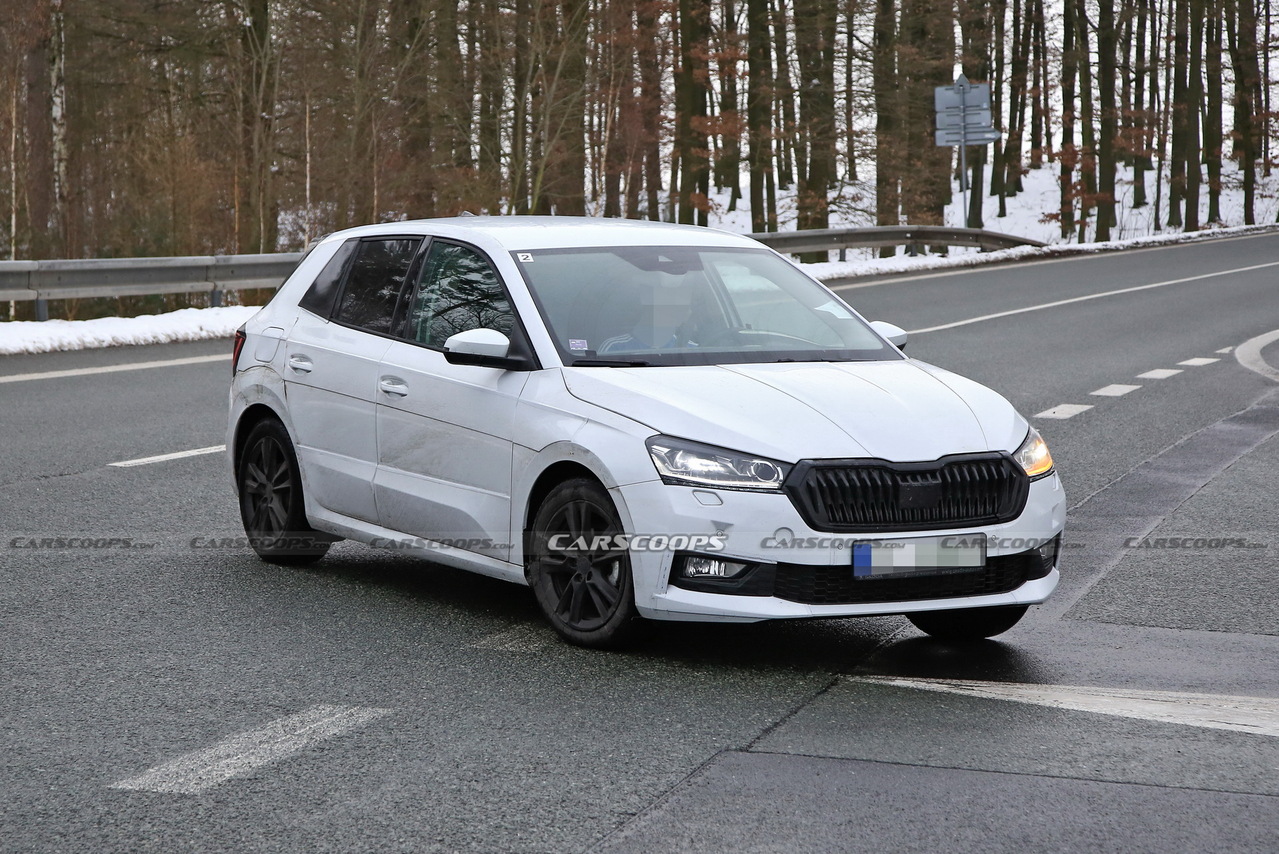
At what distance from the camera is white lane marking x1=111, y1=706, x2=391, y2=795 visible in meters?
4.26

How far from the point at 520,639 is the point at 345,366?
1.63 m

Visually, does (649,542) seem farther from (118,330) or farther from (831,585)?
(118,330)

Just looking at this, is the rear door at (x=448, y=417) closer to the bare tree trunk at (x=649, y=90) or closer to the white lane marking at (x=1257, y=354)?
the white lane marking at (x=1257, y=354)

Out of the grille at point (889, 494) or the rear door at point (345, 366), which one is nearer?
the grille at point (889, 494)

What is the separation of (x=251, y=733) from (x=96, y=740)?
1.43 feet

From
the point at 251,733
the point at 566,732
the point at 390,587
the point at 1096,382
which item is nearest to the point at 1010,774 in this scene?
the point at 566,732

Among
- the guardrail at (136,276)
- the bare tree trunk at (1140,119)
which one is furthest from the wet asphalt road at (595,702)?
the bare tree trunk at (1140,119)

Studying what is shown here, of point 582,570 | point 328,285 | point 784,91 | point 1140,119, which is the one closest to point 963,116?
point 784,91

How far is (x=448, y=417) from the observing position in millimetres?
6203

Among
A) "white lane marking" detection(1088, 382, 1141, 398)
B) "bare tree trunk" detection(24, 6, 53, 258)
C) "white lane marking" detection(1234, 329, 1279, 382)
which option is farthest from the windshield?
"bare tree trunk" detection(24, 6, 53, 258)

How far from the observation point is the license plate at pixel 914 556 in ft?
17.0

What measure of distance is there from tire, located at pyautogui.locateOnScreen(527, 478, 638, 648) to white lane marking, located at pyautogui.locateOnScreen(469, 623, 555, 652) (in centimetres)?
11

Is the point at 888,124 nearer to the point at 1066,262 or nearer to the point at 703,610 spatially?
the point at 1066,262

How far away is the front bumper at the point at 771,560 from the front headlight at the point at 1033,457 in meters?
0.23
